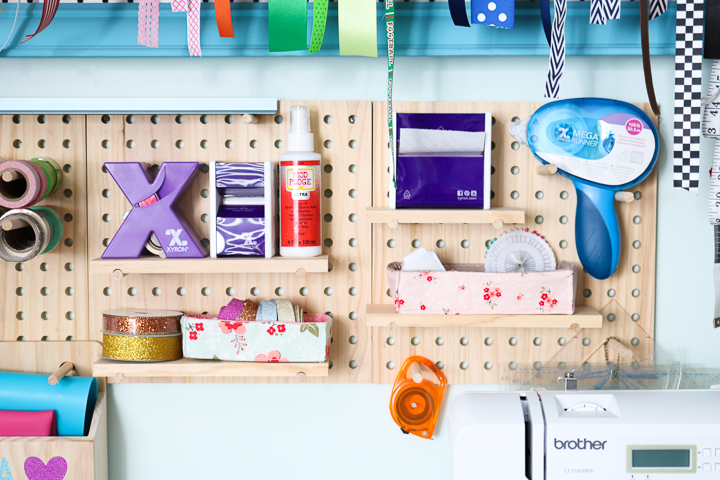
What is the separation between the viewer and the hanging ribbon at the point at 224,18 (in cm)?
98

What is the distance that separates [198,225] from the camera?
43.6 inches

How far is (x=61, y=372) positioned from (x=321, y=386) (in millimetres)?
508

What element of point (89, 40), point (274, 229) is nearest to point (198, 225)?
point (274, 229)

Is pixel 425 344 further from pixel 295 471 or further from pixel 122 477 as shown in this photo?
pixel 122 477

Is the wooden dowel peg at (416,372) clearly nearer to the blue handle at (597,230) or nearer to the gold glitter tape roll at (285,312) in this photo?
the gold glitter tape roll at (285,312)

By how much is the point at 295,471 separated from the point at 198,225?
0.56 metres

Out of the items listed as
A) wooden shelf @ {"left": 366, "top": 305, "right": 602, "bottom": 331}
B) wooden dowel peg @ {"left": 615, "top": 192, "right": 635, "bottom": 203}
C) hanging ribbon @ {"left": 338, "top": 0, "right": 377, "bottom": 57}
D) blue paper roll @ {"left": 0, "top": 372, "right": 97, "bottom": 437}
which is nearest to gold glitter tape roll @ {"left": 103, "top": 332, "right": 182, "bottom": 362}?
blue paper roll @ {"left": 0, "top": 372, "right": 97, "bottom": 437}

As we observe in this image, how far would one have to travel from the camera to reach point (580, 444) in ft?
2.68

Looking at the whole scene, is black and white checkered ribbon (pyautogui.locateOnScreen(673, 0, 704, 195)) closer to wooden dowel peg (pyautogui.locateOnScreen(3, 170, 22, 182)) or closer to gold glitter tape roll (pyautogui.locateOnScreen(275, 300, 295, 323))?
gold glitter tape roll (pyautogui.locateOnScreen(275, 300, 295, 323))

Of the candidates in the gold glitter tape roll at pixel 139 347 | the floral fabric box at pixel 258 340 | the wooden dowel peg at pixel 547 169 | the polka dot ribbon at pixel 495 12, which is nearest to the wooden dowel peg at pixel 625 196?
the wooden dowel peg at pixel 547 169

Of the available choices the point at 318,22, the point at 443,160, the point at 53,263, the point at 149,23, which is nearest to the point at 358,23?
the point at 318,22

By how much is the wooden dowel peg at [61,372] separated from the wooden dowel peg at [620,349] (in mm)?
1066

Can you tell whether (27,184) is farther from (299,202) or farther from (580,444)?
(580,444)

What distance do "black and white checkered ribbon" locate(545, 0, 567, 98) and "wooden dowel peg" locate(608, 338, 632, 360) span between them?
490 millimetres
